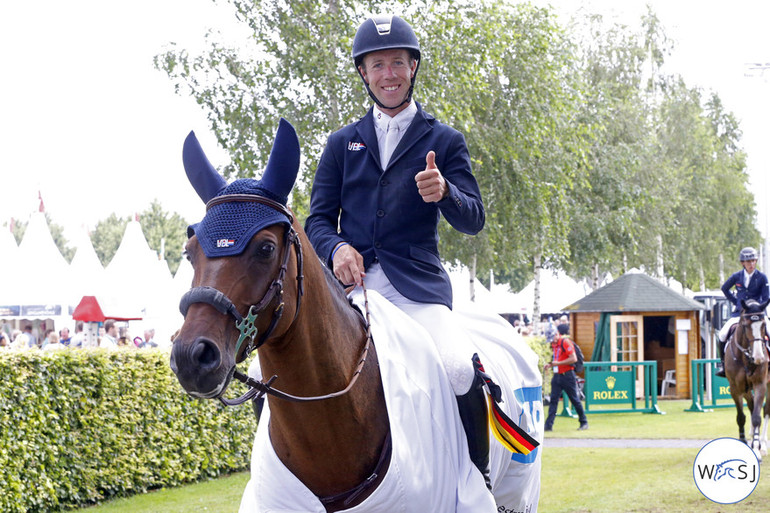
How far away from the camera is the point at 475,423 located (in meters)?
3.89

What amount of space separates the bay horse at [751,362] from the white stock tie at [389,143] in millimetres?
11186

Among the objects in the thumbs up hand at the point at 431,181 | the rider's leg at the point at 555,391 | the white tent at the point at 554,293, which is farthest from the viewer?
the white tent at the point at 554,293

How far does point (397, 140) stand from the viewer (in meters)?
4.31

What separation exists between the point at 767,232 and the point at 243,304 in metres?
27.7

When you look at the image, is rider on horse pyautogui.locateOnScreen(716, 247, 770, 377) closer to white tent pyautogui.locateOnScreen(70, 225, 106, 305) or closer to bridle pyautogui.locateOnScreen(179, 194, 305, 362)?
bridle pyautogui.locateOnScreen(179, 194, 305, 362)

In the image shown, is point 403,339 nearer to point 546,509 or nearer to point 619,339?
point 546,509

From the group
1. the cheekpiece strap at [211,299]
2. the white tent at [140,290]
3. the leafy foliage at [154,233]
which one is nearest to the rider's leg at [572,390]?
the white tent at [140,290]

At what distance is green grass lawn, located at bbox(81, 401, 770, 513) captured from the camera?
9.96 m

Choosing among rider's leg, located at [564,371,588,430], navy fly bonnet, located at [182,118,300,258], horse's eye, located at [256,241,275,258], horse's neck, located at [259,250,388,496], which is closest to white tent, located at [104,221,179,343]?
rider's leg, located at [564,371,588,430]

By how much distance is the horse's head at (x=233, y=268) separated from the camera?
2676 millimetres

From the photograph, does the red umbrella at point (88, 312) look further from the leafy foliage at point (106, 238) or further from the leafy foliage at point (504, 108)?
the leafy foliage at point (106, 238)

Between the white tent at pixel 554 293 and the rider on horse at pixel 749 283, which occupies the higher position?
the white tent at pixel 554 293

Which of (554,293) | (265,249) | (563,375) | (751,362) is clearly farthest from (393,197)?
(554,293)

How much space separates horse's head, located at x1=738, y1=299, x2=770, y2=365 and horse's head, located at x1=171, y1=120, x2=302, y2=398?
40.6 feet
